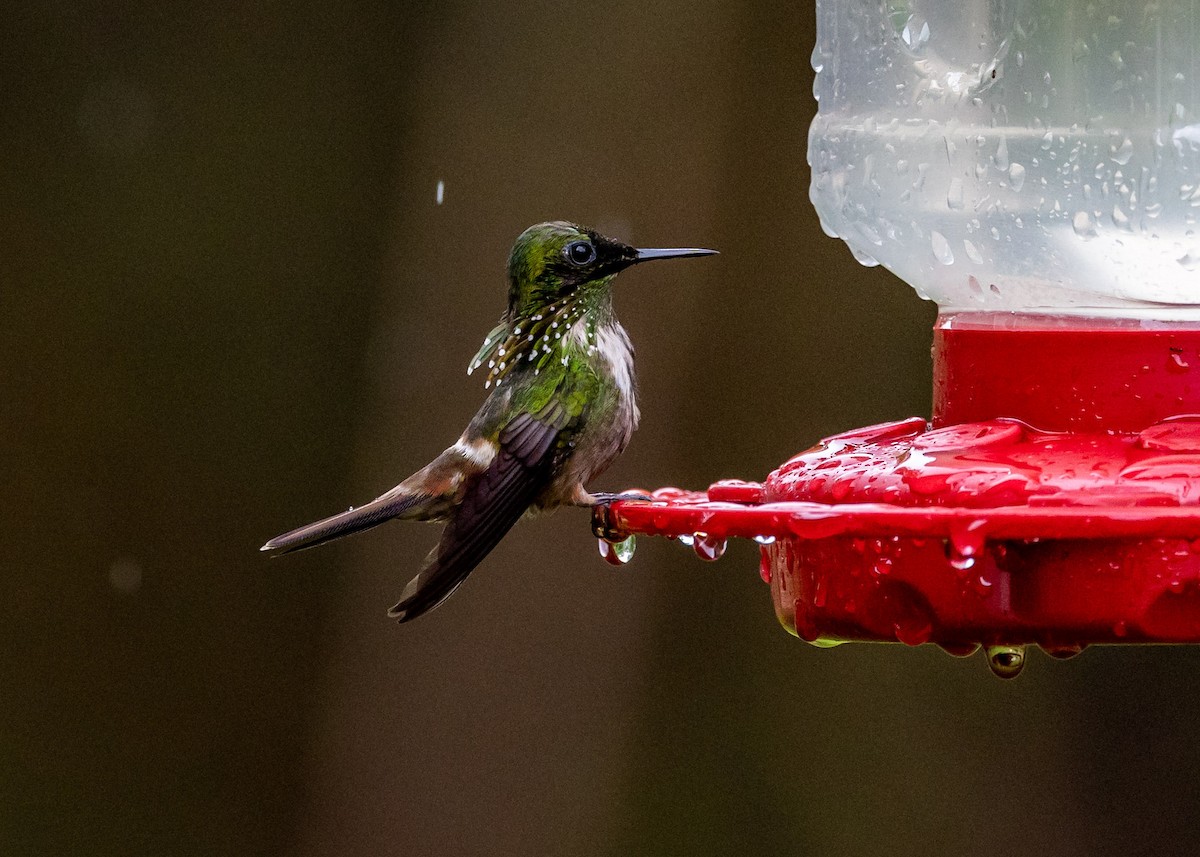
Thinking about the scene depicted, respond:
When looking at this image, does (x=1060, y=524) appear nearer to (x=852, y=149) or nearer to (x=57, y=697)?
(x=852, y=149)

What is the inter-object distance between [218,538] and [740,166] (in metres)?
2.14

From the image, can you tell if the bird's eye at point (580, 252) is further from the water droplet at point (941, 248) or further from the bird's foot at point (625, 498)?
the water droplet at point (941, 248)

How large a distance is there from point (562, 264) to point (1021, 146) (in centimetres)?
121

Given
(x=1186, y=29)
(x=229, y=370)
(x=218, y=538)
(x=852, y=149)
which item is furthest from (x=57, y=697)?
(x=1186, y=29)

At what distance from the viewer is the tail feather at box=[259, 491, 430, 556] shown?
10.2 ft

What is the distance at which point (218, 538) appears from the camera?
531 centimetres

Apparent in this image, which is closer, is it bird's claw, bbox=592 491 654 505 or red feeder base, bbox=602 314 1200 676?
red feeder base, bbox=602 314 1200 676

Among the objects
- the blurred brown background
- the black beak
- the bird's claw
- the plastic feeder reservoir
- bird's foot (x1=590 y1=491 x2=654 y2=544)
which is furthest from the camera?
the blurred brown background

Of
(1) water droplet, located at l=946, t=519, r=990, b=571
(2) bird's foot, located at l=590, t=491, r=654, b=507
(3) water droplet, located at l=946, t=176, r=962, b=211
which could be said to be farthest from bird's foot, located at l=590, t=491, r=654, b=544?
(3) water droplet, located at l=946, t=176, r=962, b=211

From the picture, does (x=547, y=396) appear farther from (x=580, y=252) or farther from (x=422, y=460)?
(x=422, y=460)

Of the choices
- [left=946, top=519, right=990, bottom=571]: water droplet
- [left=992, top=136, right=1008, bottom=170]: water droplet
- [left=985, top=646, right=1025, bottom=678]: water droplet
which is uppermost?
[left=992, top=136, right=1008, bottom=170]: water droplet

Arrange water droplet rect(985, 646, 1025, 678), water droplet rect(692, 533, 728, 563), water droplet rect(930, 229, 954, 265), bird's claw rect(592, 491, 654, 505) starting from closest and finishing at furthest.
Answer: water droplet rect(692, 533, 728, 563)
water droplet rect(985, 646, 1025, 678)
bird's claw rect(592, 491, 654, 505)
water droplet rect(930, 229, 954, 265)

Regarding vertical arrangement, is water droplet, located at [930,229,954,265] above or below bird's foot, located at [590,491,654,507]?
above

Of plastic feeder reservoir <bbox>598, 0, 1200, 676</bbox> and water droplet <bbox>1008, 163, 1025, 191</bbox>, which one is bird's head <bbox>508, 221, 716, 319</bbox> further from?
water droplet <bbox>1008, 163, 1025, 191</bbox>
